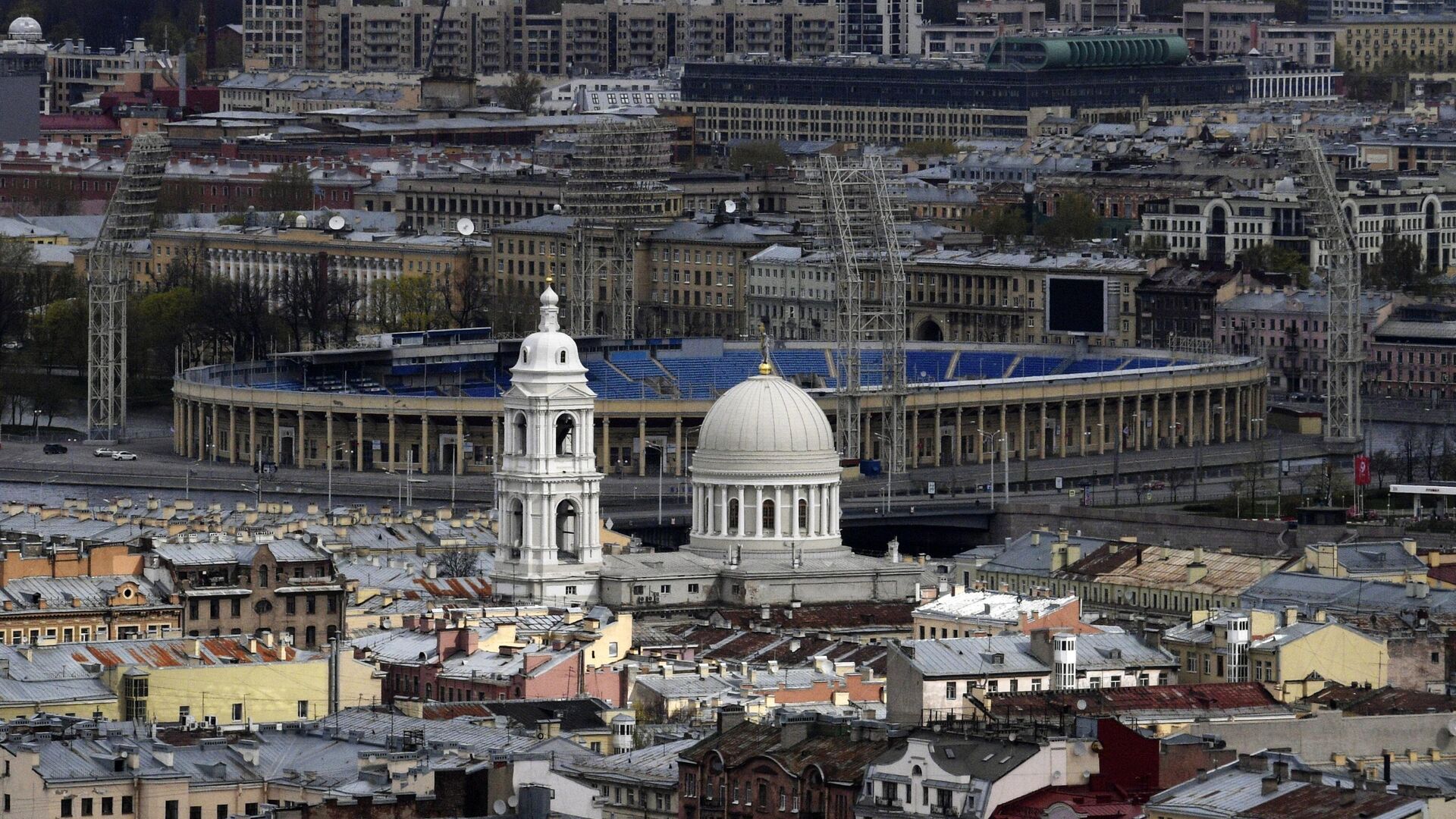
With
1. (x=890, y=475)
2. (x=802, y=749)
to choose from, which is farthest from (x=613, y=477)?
(x=802, y=749)

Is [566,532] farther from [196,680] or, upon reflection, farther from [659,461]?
[659,461]

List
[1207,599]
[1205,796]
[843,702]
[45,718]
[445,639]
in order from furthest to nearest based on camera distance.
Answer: [1207,599], [445,639], [843,702], [45,718], [1205,796]

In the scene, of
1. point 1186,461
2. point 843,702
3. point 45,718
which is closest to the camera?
point 45,718

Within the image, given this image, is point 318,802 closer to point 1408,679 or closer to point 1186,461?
point 1408,679

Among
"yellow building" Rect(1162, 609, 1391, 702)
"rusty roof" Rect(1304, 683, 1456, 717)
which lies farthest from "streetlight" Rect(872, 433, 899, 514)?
"rusty roof" Rect(1304, 683, 1456, 717)

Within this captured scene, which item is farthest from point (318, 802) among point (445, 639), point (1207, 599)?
point (1207, 599)

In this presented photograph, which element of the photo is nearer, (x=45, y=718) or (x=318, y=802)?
(x=318, y=802)
